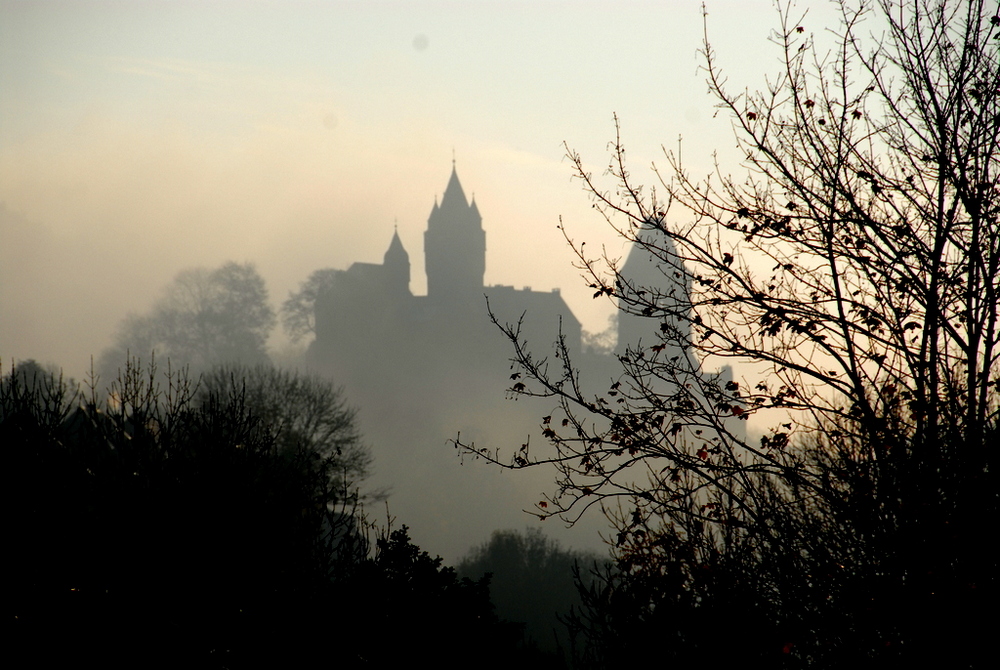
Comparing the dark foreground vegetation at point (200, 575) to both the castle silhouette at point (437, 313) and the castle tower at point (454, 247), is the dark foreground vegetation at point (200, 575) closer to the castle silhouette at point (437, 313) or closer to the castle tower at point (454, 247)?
the castle silhouette at point (437, 313)

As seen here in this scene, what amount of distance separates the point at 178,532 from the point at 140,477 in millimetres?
2114

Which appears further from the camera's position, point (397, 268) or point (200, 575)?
point (397, 268)

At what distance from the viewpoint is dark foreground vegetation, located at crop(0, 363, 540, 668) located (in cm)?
736

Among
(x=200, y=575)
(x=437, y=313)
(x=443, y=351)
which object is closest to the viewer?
(x=200, y=575)

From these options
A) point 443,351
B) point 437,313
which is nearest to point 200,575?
point 443,351

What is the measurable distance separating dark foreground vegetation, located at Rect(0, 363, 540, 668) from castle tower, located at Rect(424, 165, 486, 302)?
50111 millimetres

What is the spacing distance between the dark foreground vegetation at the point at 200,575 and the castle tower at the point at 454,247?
5011cm

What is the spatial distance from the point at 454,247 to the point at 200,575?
54190mm

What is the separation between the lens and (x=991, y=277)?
4.93 m

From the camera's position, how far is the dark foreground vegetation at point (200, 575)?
24.2 ft

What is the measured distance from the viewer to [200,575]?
33.7 feet

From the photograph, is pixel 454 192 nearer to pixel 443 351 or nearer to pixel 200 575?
pixel 443 351

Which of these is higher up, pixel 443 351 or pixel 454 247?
pixel 454 247

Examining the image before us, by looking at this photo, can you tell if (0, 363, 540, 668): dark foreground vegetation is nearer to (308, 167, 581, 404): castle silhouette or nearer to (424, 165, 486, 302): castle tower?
(308, 167, 581, 404): castle silhouette
